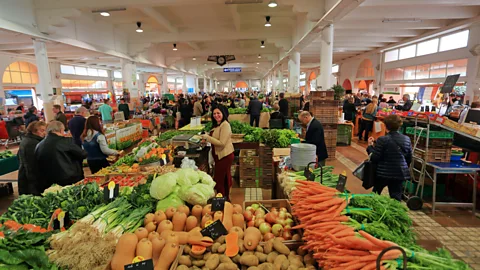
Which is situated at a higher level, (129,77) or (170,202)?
(129,77)

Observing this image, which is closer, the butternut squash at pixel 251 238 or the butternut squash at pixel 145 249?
the butternut squash at pixel 145 249

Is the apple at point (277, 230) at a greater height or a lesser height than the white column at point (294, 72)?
lesser

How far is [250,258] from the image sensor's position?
1.89m

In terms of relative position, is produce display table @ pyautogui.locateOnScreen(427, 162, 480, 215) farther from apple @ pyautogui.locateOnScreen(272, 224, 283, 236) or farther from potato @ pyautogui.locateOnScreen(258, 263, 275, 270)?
potato @ pyautogui.locateOnScreen(258, 263, 275, 270)

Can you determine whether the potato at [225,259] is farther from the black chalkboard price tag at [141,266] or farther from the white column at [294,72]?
the white column at [294,72]

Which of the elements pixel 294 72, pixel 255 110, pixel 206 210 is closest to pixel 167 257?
pixel 206 210

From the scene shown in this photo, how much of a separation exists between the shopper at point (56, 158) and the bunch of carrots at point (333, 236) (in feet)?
10.4

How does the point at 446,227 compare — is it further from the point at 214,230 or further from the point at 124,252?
the point at 124,252

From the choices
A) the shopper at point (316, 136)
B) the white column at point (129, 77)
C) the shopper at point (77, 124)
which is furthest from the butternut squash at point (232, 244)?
the white column at point (129, 77)

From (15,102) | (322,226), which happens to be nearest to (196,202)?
(322,226)

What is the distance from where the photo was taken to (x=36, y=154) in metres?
3.64

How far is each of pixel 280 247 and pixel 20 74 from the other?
69.1 feet

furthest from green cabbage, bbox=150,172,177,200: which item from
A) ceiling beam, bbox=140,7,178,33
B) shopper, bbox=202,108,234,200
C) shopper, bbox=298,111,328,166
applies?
ceiling beam, bbox=140,7,178,33

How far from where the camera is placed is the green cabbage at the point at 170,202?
8.66ft
